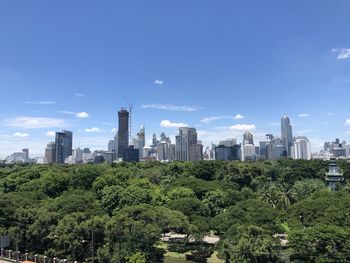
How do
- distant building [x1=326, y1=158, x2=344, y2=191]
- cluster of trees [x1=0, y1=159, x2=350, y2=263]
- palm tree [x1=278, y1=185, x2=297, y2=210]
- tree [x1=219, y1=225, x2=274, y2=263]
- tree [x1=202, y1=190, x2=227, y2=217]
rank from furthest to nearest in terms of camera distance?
distant building [x1=326, y1=158, x2=344, y2=191]
palm tree [x1=278, y1=185, x2=297, y2=210]
tree [x1=202, y1=190, x2=227, y2=217]
cluster of trees [x1=0, y1=159, x2=350, y2=263]
tree [x1=219, y1=225, x2=274, y2=263]

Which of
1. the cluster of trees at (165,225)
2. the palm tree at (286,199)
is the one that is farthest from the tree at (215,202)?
the palm tree at (286,199)

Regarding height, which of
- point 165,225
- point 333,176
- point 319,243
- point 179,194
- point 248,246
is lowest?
point 248,246

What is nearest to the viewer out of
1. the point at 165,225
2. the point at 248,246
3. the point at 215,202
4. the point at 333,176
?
the point at 248,246

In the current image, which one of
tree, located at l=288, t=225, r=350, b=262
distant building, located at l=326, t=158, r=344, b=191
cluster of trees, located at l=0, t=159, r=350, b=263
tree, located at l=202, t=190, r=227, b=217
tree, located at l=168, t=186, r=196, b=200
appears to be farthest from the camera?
distant building, located at l=326, t=158, r=344, b=191

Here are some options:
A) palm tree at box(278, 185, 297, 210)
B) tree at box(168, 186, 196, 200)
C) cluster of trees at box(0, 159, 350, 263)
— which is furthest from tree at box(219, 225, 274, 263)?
palm tree at box(278, 185, 297, 210)

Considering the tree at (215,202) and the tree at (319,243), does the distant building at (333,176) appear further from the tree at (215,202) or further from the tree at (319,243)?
the tree at (319,243)

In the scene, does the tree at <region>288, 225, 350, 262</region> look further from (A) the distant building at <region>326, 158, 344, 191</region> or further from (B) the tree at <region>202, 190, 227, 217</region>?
(A) the distant building at <region>326, 158, 344, 191</region>

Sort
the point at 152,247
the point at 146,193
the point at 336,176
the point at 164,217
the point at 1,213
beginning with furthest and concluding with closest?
the point at 336,176 < the point at 146,193 < the point at 1,213 < the point at 164,217 < the point at 152,247

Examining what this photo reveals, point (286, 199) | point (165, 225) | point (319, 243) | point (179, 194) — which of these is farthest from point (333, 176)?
point (319, 243)

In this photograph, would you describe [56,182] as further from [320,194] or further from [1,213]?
[320,194]

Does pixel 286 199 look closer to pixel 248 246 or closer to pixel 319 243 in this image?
pixel 319 243

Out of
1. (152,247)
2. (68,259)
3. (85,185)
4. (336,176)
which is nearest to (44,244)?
(68,259)
